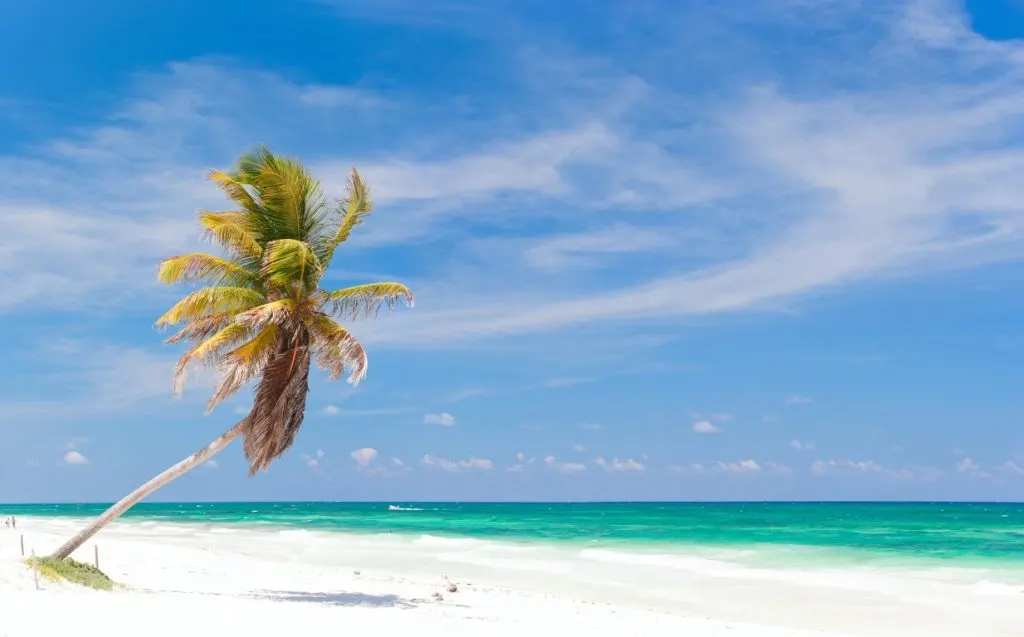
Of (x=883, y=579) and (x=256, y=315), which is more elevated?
(x=256, y=315)

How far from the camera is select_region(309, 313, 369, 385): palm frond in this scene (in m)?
13.3

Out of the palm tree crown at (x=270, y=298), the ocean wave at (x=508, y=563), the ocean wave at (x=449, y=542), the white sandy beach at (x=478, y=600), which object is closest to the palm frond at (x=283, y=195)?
the palm tree crown at (x=270, y=298)

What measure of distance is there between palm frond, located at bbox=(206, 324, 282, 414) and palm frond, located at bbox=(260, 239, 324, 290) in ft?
2.37

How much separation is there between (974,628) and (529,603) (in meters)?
7.85

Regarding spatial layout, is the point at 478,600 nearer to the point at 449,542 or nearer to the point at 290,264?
the point at 290,264

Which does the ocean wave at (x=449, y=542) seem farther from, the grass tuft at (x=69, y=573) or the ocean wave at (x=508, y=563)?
the grass tuft at (x=69, y=573)

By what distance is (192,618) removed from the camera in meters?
11.5

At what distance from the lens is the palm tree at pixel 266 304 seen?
13320mm

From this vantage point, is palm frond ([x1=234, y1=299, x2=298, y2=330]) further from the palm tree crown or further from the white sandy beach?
the white sandy beach

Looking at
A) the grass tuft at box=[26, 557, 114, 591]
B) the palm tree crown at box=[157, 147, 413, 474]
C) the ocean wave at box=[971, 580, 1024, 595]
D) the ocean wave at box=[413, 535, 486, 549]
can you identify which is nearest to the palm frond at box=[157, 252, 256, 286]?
the palm tree crown at box=[157, 147, 413, 474]

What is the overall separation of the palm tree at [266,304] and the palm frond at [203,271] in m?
0.01

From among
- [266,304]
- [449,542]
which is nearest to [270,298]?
[266,304]

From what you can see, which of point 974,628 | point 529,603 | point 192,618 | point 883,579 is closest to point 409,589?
point 529,603

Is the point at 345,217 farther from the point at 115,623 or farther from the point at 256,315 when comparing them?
the point at 115,623
